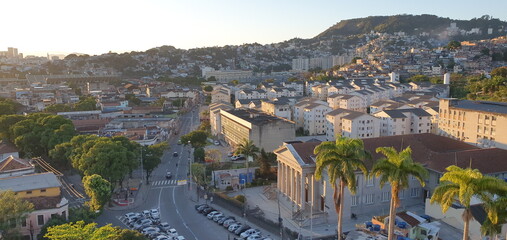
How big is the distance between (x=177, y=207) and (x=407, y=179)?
23.8 m

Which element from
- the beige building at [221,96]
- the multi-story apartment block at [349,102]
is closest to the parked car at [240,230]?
the multi-story apartment block at [349,102]

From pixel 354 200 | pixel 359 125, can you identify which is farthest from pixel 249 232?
pixel 359 125

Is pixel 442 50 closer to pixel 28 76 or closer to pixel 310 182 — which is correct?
pixel 310 182

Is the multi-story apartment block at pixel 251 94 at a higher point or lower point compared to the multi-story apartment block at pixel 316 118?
higher

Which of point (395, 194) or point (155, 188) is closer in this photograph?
point (395, 194)

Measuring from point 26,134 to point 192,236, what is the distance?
36040 millimetres

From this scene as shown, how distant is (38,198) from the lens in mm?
31609

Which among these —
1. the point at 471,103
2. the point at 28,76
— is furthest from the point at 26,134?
the point at 28,76

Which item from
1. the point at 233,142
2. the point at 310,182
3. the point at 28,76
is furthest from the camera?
the point at 28,76

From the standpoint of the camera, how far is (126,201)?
1609 inches

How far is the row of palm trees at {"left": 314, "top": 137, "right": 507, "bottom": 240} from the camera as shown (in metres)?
18.0

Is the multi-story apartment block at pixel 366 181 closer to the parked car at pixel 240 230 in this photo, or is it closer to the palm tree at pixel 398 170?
the parked car at pixel 240 230

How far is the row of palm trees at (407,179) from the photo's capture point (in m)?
18.0

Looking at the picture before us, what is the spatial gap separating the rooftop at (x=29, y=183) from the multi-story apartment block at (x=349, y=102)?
62.4 m
